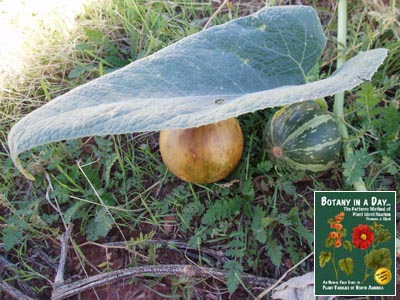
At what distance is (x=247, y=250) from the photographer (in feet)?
5.21

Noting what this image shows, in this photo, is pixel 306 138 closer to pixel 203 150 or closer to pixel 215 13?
pixel 203 150

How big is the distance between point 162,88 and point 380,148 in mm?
863

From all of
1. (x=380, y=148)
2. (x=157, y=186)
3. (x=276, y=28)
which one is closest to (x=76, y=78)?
(x=157, y=186)

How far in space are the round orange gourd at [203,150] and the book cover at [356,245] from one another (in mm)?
357

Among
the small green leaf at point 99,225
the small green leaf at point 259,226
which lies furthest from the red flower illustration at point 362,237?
the small green leaf at point 99,225

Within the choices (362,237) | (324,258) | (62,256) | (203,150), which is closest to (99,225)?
(62,256)

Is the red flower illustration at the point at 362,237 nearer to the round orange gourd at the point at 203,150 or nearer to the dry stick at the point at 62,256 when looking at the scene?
the round orange gourd at the point at 203,150

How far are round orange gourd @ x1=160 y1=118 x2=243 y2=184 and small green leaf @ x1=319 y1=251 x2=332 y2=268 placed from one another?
1.43 feet

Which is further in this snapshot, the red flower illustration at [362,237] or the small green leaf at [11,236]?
the small green leaf at [11,236]

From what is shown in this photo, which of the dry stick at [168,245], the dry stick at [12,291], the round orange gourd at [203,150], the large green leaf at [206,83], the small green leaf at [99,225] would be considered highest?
the large green leaf at [206,83]

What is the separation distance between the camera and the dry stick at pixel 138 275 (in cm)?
155

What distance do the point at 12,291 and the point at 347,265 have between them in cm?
117

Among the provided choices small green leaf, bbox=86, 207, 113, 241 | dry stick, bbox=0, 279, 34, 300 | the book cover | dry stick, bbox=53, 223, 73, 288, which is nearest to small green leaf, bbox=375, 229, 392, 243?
the book cover

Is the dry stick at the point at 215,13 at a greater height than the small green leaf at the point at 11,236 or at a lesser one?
greater
